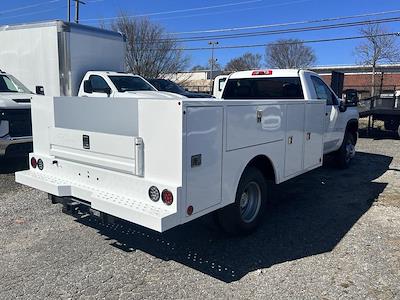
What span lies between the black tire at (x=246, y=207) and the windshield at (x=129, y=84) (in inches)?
264

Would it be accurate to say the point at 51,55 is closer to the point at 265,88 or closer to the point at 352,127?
the point at 265,88

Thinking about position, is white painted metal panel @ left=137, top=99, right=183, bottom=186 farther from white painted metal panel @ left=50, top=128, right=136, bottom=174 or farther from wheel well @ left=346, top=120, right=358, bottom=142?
wheel well @ left=346, top=120, right=358, bottom=142

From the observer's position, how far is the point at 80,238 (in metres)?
4.72

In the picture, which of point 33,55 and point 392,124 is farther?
point 392,124

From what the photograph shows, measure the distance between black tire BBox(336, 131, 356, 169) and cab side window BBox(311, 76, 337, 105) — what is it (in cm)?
113

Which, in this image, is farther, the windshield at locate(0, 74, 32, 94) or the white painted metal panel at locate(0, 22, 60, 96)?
the white painted metal panel at locate(0, 22, 60, 96)

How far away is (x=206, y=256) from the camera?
4.30 meters

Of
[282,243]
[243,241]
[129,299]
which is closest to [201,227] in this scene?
[243,241]

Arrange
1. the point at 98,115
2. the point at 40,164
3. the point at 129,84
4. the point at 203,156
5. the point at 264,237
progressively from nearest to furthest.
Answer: the point at 203,156 → the point at 98,115 → the point at 264,237 → the point at 40,164 → the point at 129,84

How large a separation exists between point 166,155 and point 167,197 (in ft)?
1.24

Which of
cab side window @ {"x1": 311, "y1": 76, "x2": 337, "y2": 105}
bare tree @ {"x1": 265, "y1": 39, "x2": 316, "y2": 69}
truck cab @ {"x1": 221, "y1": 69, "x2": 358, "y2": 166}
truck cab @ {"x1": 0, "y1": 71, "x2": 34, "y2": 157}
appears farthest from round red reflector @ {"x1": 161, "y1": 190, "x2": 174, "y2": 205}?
bare tree @ {"x1": 265, "y1": 39, "x2": 316, "y2": 69}

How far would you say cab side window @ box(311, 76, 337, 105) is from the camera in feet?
23.7

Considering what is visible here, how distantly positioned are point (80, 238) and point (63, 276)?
936 mm

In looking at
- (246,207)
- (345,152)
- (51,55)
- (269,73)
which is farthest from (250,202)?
(51,55)
